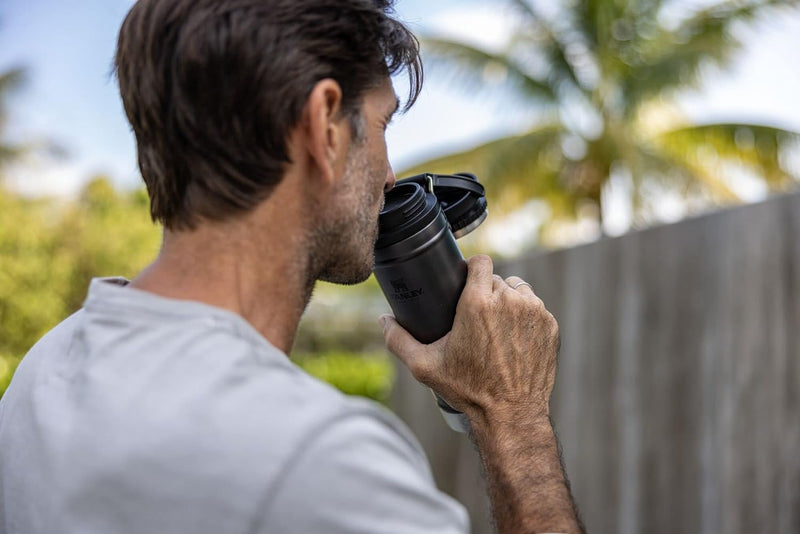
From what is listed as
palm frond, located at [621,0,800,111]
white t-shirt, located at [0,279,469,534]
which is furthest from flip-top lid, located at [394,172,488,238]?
palm frond, located at [621,0,800,111]

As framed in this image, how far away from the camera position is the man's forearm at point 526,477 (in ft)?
3.73

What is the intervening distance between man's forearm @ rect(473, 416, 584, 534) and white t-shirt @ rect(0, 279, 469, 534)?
0.26 metres

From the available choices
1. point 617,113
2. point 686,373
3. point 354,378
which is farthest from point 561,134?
point 686,373

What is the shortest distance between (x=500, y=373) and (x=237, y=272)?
1.61 ft

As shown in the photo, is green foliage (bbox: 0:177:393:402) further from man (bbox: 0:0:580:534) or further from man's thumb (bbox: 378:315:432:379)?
man (bbox: 0:0:580:534)

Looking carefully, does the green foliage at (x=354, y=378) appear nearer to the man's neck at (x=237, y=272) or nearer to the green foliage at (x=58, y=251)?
the green foliage at (x=58, y=251)

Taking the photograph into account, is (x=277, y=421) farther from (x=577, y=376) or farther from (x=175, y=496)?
(x=577, y=376)

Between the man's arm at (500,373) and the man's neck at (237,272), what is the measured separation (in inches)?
14.3

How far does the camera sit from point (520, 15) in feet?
41.7

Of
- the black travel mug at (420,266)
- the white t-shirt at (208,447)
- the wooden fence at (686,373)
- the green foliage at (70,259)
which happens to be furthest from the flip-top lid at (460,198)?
the green foliage at (70,259)

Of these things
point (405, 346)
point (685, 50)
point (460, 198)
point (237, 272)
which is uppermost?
point (685, 50)

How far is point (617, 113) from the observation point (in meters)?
12.9

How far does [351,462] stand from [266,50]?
50 centimetres

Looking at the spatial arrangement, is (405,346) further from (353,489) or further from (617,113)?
(617,113)
